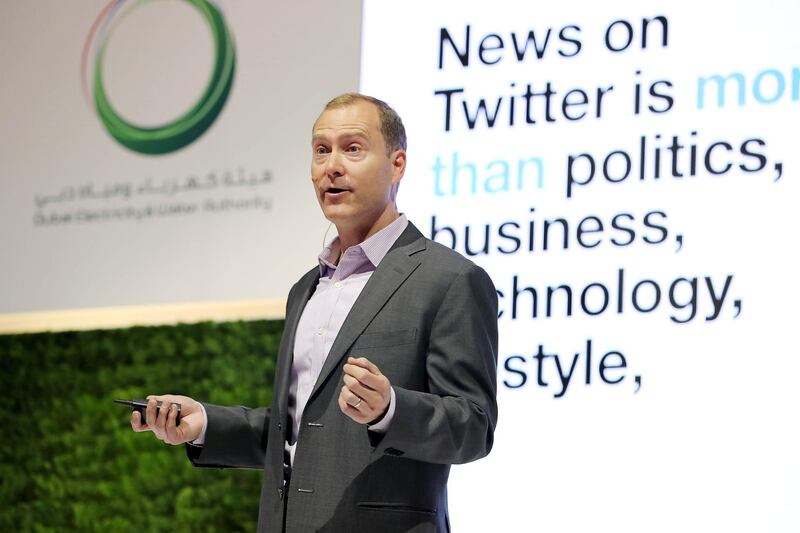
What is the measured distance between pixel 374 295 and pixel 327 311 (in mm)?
120

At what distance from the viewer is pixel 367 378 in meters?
1.70

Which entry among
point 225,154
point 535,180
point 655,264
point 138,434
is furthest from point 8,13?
point 655,264

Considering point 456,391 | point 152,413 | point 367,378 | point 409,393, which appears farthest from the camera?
point 152,413

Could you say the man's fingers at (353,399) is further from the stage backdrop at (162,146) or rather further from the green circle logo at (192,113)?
the green circle logo at (192,113)

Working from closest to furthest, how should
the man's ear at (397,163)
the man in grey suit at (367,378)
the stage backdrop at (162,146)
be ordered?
the man in grey suit at (367,378) < the man's ear at (397,163) < the stage backdrop at (162,146)

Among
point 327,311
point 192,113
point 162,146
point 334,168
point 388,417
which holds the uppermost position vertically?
point 192,113

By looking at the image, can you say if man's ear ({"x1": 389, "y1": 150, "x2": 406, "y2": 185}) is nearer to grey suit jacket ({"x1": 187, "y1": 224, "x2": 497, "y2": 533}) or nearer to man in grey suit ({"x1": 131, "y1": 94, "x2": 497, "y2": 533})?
man in grey suit ({"x1": 131, "y1": 94, "x2": 497, "y2": 533})

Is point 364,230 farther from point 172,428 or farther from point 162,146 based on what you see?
point 162,146

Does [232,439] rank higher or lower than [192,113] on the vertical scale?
lower

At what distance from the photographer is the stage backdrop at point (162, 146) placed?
13.3 feet

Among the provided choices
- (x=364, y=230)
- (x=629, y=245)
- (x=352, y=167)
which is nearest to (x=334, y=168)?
(x=352, y=167)

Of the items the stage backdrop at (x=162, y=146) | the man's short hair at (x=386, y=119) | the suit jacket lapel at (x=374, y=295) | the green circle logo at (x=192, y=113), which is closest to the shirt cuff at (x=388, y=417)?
the suit jacket lapel at (x=374, y=295)

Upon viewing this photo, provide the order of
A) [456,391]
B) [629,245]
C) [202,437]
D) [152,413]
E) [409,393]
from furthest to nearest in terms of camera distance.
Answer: [629,245] → [202,437] → [152,413] → [456,391] → [409,393]

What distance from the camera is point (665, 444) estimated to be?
3.03 m
